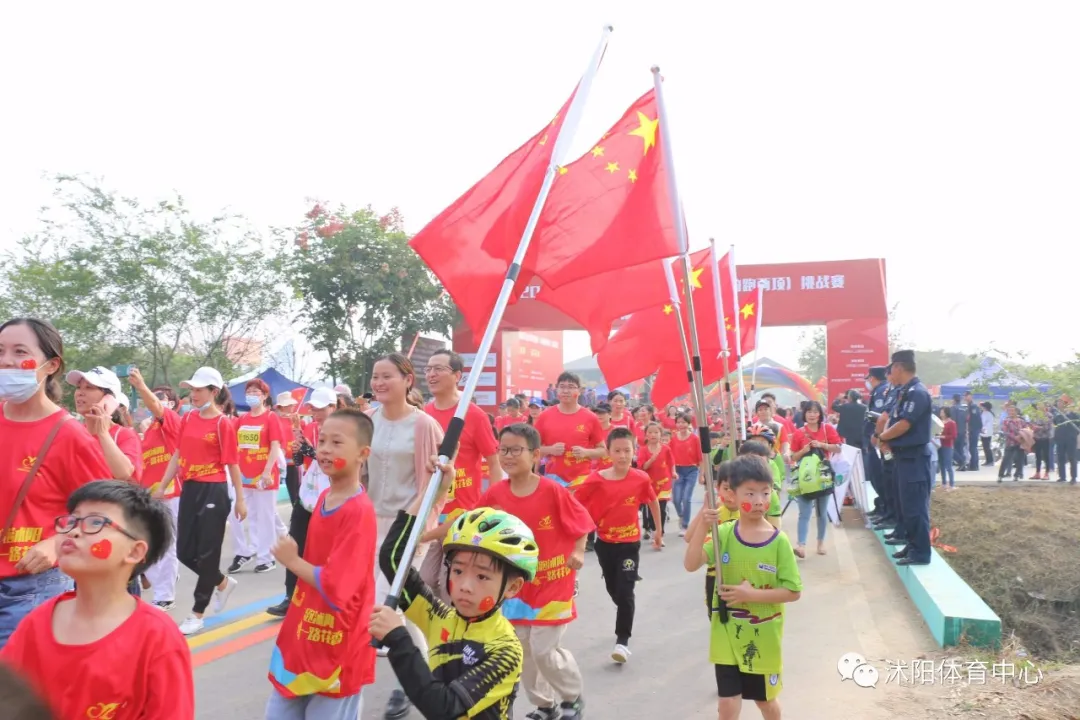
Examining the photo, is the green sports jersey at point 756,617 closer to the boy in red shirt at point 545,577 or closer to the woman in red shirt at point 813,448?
the boy in red shirt at point 545,577

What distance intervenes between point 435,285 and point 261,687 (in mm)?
16191

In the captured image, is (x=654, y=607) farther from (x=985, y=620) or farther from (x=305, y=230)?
(x=305, y=230)

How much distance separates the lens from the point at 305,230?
63.0ft

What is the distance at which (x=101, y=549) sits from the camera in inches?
85.0

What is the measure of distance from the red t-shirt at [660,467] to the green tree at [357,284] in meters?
10.3

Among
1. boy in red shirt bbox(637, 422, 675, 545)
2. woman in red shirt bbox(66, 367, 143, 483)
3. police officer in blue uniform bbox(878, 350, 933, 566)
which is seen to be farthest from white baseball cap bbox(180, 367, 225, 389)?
police officer in blue uniform bbox(878, 350, 933, 566)

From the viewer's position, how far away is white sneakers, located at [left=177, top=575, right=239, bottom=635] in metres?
6.25

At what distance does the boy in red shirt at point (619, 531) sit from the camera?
19.0ft

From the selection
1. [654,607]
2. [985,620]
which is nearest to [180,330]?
[654,607]

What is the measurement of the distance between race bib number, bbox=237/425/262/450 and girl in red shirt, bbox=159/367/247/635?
188 cm

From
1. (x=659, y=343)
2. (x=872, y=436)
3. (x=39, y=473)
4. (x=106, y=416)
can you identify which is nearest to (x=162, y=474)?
(x=106, y=416)

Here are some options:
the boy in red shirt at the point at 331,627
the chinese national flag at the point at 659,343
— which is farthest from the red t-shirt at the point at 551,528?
the chinese national flag at the point at 659,343

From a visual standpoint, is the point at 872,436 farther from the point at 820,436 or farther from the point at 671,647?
the point at 671,647

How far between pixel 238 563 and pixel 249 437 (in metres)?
1.39
